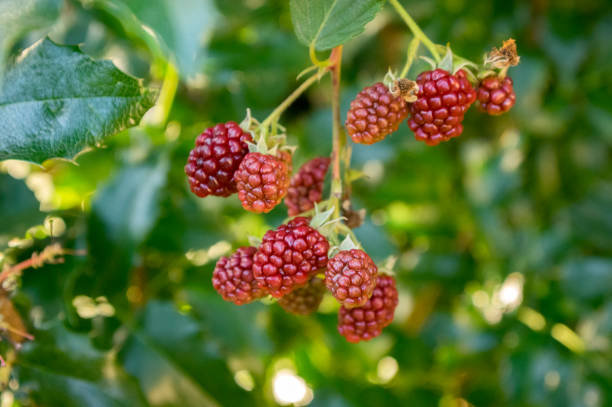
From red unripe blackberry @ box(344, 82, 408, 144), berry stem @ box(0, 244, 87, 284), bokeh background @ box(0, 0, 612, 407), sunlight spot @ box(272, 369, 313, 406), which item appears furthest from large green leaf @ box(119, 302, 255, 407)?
red unripe blackberry @ box(344, 82, 408, 144)

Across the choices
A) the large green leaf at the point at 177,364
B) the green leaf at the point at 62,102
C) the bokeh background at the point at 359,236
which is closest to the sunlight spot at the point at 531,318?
the bokeh background at the point at 359,236

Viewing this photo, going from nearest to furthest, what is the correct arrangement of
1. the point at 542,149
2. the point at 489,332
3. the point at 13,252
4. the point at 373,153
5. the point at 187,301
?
the point at 13,252 < the point at 187,301 < the point at 373,153 < the point at 489,332 < the point at 542,149

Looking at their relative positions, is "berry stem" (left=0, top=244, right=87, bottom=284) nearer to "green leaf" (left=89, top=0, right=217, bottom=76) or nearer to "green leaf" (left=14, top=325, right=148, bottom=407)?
"green leaf" (left=14, top=325, right=148, bottom=407)

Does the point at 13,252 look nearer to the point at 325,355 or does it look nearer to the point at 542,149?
the point at 325,355

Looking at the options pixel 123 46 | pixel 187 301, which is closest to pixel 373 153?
pixel 187 301

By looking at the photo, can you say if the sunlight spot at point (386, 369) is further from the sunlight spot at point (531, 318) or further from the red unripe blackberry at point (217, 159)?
the red unripe blackberry at point (217, 159)

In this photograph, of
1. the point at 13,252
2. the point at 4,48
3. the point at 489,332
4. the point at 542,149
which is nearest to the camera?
the point at 4,48
